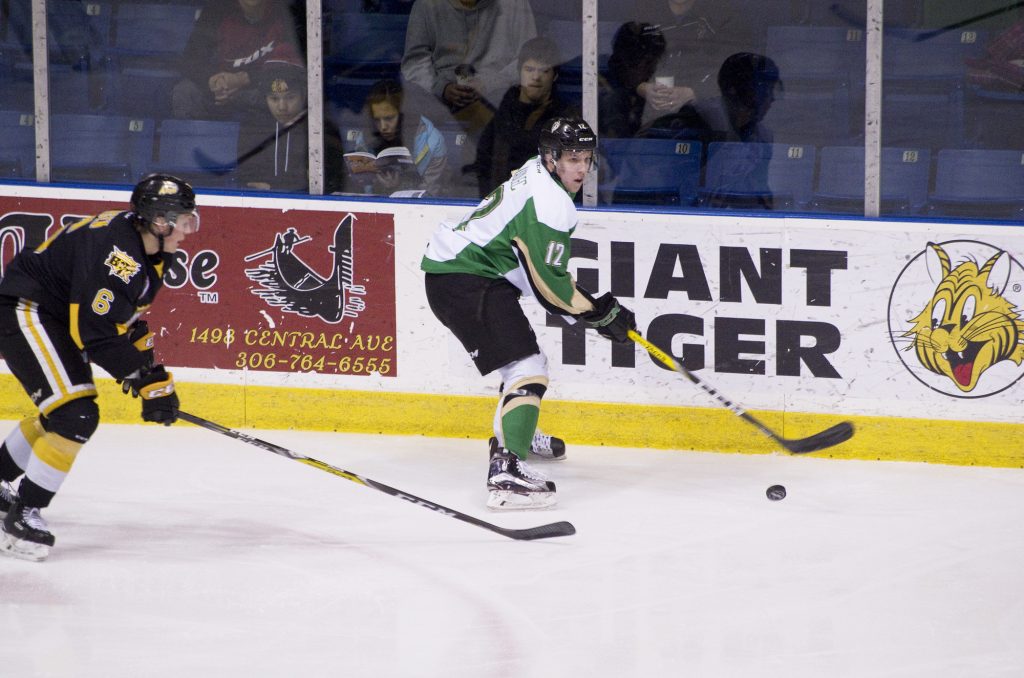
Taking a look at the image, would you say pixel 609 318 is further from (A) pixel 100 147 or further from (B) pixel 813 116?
(A) pixel 100 147

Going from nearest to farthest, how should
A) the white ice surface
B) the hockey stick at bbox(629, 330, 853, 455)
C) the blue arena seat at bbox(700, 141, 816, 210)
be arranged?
the white ice surface, the hockey stick at bbox(629, 330, 853, 455), the blue arena seat at bbox(700, 141, 816, 210)

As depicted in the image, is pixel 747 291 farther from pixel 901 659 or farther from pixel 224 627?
pixel 224 627

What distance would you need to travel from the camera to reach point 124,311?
11.9 ft

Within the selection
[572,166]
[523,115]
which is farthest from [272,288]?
[572,166]

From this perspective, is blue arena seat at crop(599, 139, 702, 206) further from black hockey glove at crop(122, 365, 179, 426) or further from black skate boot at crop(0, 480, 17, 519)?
black skate boot at crop(0, 480, 17, 519)

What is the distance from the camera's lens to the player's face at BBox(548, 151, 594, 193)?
418 cm

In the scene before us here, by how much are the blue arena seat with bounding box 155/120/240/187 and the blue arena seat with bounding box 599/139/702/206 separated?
151 cm

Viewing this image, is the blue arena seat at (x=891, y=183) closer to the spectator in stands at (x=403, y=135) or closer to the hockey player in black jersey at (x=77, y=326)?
the spectator in stands at (x=403, y=135)

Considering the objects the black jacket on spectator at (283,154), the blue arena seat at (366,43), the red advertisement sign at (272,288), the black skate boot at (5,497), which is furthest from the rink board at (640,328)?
the black skate boot at (5,497)

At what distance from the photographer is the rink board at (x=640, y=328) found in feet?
15.4

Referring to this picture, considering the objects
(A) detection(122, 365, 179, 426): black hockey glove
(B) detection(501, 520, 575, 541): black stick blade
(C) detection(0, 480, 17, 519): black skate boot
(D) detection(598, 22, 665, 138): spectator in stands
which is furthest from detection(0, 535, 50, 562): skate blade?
(D) detection(598, 22, 665, 138): spectator in stands

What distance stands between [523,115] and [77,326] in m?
2.11

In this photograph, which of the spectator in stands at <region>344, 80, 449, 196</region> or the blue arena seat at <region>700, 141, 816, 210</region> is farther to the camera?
the spectator in stands at <region>344, 80, 449, 196</region>

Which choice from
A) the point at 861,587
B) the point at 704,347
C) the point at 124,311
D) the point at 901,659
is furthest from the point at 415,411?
the point at 901,659
